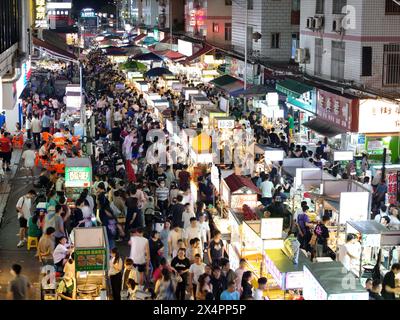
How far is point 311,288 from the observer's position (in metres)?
11.2

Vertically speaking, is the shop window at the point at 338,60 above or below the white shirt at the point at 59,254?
above

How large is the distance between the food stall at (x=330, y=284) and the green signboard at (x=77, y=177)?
8864 mm

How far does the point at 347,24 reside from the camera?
87.9ft

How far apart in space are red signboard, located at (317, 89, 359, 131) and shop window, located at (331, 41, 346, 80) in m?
1.16

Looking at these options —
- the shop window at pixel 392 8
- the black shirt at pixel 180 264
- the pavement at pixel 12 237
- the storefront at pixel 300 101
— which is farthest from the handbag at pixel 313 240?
the storefront at pixel 300 101

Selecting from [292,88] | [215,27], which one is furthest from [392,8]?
[215,27]

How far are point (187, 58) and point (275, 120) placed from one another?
61.5 ft

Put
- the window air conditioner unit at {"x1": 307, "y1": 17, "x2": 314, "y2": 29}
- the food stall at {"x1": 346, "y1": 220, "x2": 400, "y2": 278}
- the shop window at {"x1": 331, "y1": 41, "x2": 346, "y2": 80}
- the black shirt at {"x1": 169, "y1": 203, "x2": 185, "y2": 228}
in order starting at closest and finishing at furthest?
1. the food stall at {"x1": 346, "y1": 220, "x2": 400, "y2": 278}
2. the black shirt at {"x1": 169, "y1": 203, "x2": 185, "y2": 228}
3. the shop window at {"x1": 331, "y1": 41, "x2": 346, "y2": 80}
4. the window air conditioner unit at {"x1": 307, "y1": 17, "x2": 314, "y2": 29}

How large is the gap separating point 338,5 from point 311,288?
19002mm

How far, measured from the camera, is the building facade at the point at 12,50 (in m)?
20.6

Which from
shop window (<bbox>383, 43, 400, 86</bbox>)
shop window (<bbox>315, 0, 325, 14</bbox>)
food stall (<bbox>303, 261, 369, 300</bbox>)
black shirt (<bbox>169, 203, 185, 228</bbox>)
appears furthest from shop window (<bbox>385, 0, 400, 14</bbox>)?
food stall (<bbox>303, 261, 369, 300</bbox>)

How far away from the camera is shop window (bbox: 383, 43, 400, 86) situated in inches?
1015

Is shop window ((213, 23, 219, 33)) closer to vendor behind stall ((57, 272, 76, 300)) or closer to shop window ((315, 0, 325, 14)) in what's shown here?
shop window ((315, 0, 325, 14))

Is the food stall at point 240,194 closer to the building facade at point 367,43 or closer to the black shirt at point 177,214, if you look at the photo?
the black shirt at point 177,214
